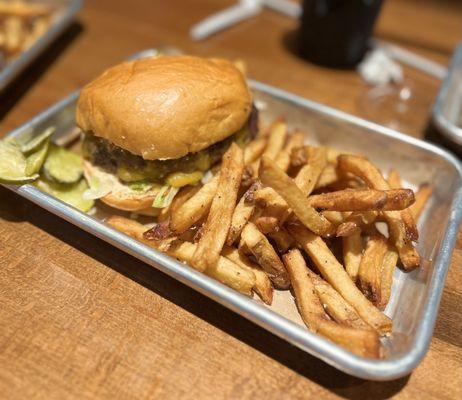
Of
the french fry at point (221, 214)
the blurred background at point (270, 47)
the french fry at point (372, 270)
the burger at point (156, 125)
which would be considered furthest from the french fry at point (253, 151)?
the blurred background at point (270, 47)

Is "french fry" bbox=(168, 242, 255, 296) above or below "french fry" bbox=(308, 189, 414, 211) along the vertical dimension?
below

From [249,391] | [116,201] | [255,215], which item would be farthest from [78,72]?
[249,391]

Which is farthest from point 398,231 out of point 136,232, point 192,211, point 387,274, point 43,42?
point 43,42

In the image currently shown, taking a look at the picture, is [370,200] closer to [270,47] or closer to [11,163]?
[11,163]

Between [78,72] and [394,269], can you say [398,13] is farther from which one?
[394,269]

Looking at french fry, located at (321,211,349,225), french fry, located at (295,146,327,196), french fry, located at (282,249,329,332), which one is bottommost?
french fry, located at (282,249,329,332)

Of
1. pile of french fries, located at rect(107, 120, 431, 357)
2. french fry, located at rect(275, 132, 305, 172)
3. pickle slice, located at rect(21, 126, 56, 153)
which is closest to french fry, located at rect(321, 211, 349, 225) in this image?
pile of french fries, located at rect(107, 120, 431, 357)

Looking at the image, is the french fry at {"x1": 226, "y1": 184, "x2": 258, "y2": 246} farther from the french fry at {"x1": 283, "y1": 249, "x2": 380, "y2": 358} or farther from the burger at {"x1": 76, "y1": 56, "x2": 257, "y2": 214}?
the burger at {"x1": 76, "y1": 56, "x2": 257, "y2": 214}

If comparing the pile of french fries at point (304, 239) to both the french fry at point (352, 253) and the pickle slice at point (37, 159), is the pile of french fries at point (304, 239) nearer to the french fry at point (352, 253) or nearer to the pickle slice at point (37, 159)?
the french fry at point (352, 253)
